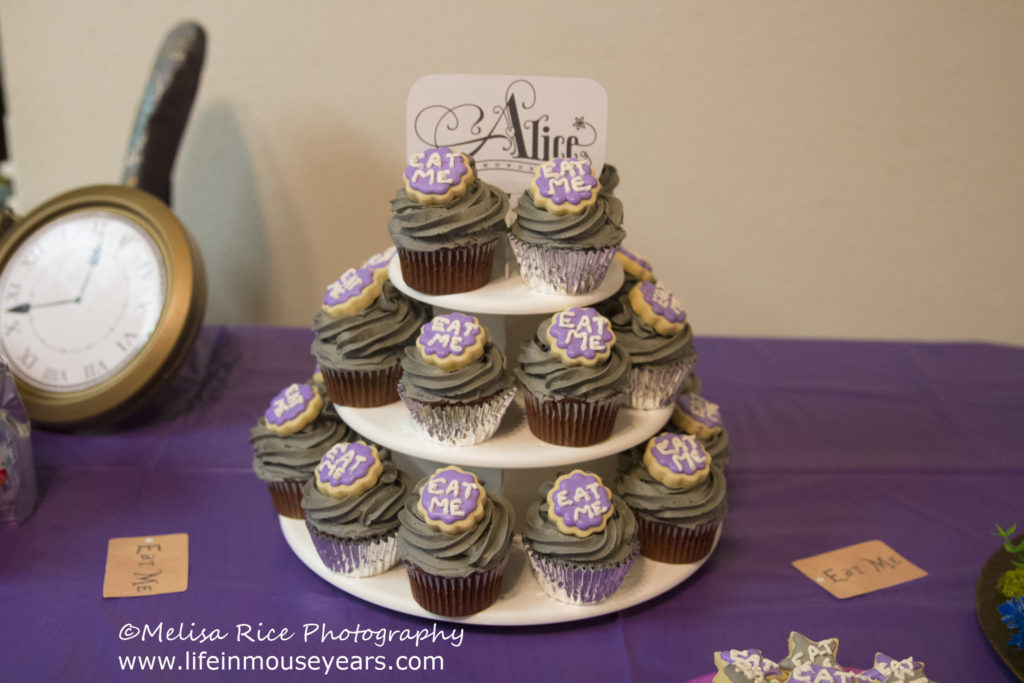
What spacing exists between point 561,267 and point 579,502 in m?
0.44

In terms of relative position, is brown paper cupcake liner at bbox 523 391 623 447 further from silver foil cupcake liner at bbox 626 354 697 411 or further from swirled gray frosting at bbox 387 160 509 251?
swirled gray frosting at bbox 387 160 509 251

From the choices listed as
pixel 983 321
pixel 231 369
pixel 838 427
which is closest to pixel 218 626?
pixel 231 369

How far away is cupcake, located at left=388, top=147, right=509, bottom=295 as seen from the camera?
169 cm

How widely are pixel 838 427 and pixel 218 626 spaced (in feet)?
5.78

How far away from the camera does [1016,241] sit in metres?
3.51

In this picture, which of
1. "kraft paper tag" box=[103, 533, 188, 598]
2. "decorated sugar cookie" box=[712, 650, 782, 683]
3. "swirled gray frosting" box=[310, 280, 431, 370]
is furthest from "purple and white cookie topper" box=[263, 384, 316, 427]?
"decorated sugar cookie" box=[712, 650, 782, 683]

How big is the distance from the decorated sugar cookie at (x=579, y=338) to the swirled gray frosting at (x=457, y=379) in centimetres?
12

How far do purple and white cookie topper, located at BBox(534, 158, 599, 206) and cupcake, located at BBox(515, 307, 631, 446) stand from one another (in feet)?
0.69

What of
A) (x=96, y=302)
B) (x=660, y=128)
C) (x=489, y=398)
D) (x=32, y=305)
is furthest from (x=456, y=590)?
(x=660, y=128)

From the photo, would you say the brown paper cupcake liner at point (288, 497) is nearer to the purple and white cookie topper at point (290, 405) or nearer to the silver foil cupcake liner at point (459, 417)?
the purple and white cookie topper at point (290, 405)

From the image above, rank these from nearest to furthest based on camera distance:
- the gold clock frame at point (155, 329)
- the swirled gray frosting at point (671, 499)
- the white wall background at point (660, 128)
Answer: the swirled gray frosting at point (671, 499) → the gold clock frame at point (155, 329) → the white wall background at point (660, 128)

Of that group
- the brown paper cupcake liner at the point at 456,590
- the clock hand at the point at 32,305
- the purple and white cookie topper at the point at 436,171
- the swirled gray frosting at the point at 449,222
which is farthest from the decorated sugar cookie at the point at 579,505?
the clock hand at the point at 32,305

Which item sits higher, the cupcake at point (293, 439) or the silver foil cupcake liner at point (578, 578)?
the cupcake at point (293, 439)

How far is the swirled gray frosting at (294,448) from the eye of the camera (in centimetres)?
Result: 190
